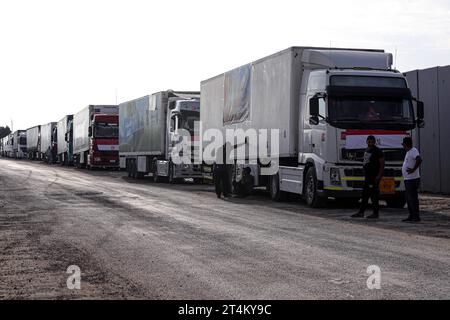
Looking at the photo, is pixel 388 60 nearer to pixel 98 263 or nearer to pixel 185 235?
pixel 185 235

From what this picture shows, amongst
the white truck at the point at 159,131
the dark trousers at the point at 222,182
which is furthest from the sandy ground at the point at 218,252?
the white truck at the point at 159,131

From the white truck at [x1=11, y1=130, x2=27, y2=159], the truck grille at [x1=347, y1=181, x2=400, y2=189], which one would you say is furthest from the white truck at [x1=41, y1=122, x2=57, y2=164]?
the truck grille at [x1=347, y1=181, x2=400, y2=189]

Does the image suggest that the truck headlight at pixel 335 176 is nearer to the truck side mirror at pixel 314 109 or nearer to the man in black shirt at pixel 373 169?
the truck side mirror at pixel 314 109

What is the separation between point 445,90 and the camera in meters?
24.5

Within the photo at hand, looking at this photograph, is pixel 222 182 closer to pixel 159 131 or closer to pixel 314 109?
pixel 314 109

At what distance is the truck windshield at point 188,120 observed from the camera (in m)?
30.8

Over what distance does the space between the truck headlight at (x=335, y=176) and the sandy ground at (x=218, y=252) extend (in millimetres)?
744

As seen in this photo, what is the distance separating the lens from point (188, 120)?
30.8 m

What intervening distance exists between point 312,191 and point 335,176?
1.13 meters

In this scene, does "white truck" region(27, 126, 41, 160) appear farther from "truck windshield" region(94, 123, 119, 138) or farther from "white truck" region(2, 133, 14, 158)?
"truck windshield" region(94, 123, 119, 138)

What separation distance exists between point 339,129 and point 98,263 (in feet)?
31.3

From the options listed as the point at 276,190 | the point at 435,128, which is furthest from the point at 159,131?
the point at 435,128

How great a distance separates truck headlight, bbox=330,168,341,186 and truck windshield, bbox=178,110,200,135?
1334cm

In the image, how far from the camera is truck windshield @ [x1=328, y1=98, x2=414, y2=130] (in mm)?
18078
